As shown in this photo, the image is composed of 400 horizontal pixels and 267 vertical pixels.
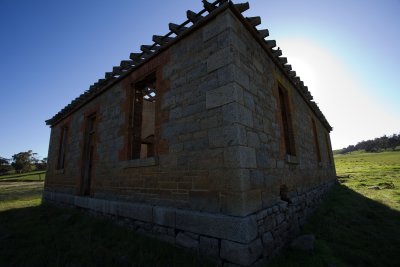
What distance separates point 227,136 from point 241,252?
162 cm

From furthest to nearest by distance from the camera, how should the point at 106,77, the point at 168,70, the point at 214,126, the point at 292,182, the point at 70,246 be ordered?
the point at 106,77
the point at 292,182
the point at 168,70
the point at 70,246
the point at 214,126

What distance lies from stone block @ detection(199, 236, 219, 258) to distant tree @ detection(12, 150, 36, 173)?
5711 centimetres

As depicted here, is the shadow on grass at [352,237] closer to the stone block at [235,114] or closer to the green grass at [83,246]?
the green grass at [83,246]

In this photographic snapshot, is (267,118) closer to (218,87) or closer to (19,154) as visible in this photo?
(218,87)

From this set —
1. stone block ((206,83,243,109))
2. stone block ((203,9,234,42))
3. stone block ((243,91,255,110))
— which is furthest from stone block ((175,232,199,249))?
stone block ((203,9,234,42))

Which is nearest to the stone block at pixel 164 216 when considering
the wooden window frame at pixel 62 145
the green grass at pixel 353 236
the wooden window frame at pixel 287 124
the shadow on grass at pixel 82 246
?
the shadow on grass at pixel 82 246

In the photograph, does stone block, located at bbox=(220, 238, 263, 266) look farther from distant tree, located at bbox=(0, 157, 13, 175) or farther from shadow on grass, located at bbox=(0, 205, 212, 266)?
distant tree, located at bbox=(0, 157, 13, 175)

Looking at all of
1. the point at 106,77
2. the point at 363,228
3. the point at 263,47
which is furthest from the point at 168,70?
the point at 363,228

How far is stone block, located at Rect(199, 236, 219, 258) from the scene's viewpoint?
9.73 ft

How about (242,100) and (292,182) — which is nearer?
(242,100)

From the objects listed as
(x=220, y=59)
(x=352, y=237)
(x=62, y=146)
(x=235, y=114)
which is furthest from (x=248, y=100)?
(x=62, y=146)

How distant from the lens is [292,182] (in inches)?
195

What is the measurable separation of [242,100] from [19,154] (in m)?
61.3

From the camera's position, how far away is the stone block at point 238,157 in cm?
302
